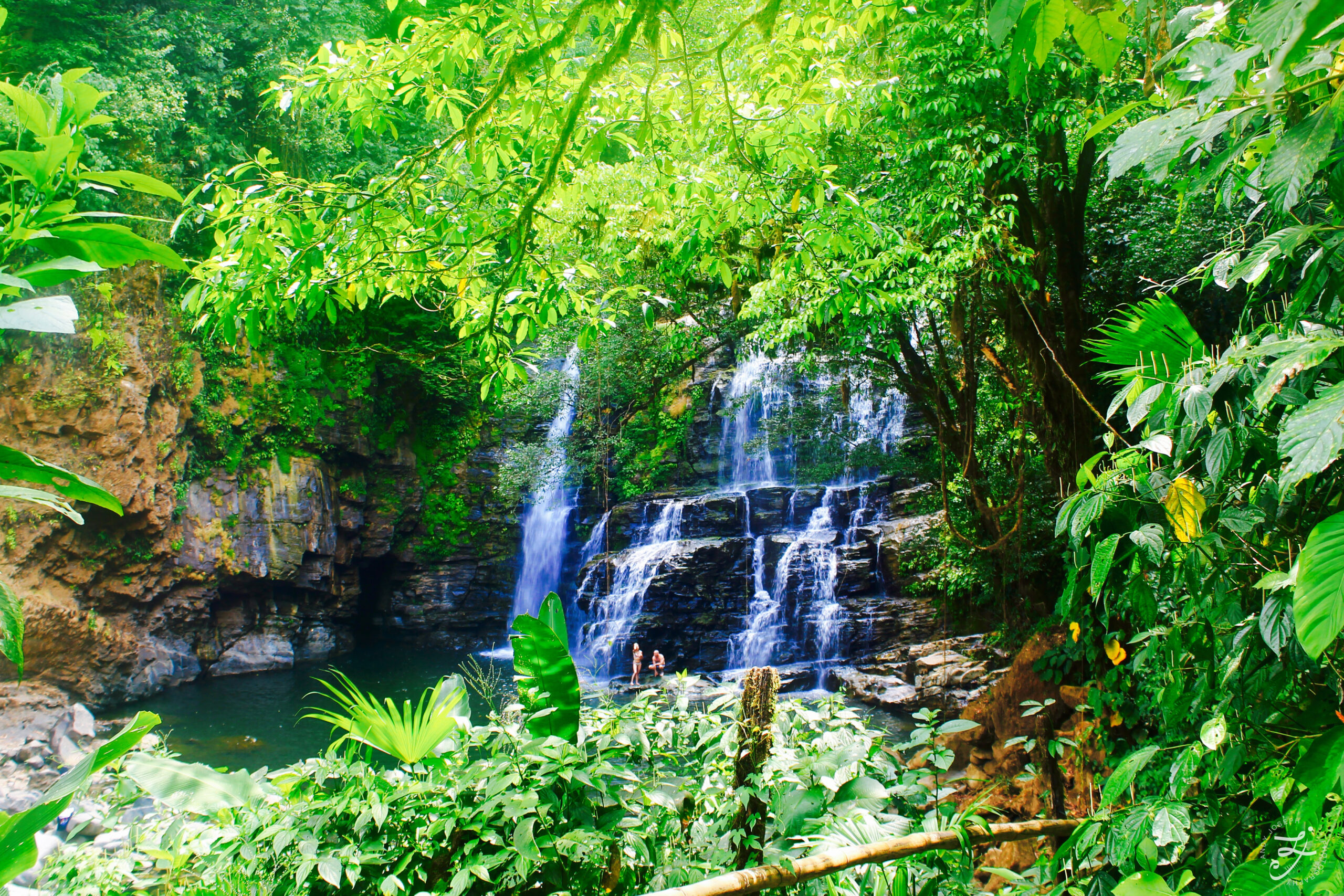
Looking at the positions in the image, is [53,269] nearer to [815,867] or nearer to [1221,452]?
[815,867]

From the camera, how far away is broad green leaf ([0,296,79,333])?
0.69m

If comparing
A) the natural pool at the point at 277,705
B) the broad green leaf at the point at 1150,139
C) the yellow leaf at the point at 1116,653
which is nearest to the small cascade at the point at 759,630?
the natural pool at the point at 277,705

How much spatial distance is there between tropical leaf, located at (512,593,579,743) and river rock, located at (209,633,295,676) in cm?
1079

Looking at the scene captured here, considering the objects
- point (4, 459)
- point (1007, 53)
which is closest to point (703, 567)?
point (1007, 53)

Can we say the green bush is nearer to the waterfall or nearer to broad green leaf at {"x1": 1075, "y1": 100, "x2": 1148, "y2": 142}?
broad green leaf at {"x1": 1075, "y1": 100, "x2": 1148, "y2": 142}

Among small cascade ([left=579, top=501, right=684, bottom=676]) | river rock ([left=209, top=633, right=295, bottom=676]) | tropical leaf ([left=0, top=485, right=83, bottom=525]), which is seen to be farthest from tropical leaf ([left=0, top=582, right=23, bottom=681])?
river rock ([left=209, top=633, right=295, bottom=676])

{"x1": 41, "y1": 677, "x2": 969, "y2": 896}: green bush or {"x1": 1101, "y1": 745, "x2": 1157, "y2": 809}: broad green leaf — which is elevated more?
{"x1": 1101, "y1": 745, "x2": 1157, "y2": 809}: broad green leaf

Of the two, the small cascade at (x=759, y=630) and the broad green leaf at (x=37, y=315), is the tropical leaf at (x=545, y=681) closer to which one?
the broad green leaf at (x=37, y=315)

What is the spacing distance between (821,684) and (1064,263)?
5.76m

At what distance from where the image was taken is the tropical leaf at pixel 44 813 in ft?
2.25

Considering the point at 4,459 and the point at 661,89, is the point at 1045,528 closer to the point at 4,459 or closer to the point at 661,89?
the point at 661,89

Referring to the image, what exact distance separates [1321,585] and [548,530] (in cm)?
1280

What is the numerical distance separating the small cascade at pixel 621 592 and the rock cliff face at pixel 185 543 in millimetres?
3002

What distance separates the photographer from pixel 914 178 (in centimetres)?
539
